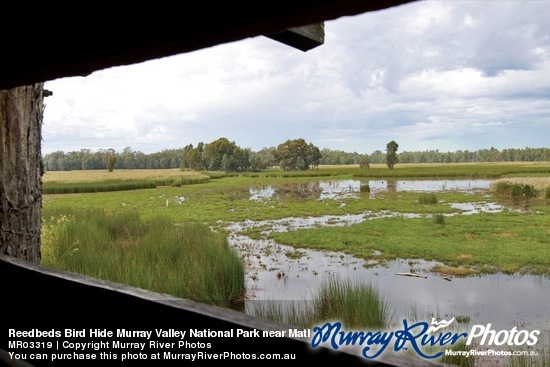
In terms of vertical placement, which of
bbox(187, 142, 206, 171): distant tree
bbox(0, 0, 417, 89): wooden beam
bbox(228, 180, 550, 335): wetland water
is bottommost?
bbox(228, 180, 550, 335): wetland water

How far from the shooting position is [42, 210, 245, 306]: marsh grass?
6.50m

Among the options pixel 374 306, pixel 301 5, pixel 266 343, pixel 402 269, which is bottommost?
pixel 402 269

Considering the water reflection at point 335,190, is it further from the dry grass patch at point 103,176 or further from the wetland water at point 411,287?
the wetland water at point 411,287

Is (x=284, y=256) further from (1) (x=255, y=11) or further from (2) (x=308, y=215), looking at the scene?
(1) (x=255, y=11)

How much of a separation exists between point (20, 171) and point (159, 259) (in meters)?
4.97

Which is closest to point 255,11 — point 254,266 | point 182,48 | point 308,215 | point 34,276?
point 182,48

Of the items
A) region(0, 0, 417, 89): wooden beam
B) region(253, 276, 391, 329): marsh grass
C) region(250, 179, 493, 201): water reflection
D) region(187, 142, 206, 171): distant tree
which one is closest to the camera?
region(0, 0, 417, 89): wooden beam

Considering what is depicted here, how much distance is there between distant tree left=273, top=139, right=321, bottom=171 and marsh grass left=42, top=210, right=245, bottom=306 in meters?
72.6

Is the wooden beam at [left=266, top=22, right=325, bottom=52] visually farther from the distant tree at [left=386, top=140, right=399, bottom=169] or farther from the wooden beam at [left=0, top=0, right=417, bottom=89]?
the distant tree at [left=386, top=140, right=399, bottom=169]

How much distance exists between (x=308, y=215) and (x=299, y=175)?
42026mm

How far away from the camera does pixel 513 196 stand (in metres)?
27.5

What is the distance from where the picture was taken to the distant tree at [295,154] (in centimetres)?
8256

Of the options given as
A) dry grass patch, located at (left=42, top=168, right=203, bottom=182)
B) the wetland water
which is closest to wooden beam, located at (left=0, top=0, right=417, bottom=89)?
the wetland water

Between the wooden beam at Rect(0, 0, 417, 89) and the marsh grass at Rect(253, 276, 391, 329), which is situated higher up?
the wooden beam at Rect(0, 0, 417, 89)
